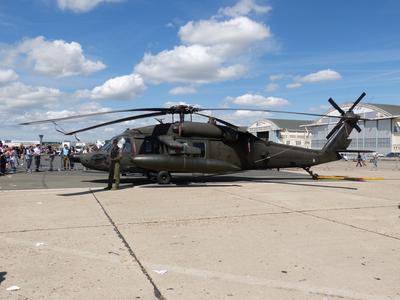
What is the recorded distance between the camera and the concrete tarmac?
14.2 feet

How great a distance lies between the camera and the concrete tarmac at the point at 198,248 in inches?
171

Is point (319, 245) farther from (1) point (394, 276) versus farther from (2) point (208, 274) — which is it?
(2) point (208, 274)

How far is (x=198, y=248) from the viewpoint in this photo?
19.3 feet

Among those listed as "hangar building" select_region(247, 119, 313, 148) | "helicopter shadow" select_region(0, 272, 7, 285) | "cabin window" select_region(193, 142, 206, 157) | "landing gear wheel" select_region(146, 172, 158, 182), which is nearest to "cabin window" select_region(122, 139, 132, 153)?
"landing gear wheel" select_region(146, 172, 158, 182)

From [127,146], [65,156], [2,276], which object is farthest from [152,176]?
[2,276]

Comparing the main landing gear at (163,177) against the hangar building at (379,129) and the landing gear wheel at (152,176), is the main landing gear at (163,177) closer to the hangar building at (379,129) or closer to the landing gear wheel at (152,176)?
the landing gear wheel at (152,176)

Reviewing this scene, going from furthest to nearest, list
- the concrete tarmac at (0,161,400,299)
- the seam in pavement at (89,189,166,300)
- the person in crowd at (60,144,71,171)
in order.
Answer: the person in crowd at (60,144,71,171), the concrete tarmac at (0,161,400,299), the seam in pavement at (89,189,166,300)

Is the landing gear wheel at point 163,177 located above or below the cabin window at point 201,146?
below

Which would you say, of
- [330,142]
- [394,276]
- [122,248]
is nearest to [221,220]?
[122,248]

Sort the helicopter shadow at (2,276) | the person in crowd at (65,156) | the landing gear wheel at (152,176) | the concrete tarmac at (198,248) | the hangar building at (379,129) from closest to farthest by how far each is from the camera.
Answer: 1. the concrete tarmac at (198,248)
2. the helicopter shadow at (2,276)
3. the landing gear wheel at (152,176)
4. the person in crowd at (65,156)
5. the hangar building at (379,129)

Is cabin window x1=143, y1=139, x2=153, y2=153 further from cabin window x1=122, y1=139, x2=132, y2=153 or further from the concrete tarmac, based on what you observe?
the concrete tarmac

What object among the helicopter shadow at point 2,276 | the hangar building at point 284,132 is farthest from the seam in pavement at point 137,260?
the hangar building at point 284,132

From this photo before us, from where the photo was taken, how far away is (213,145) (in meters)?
15.6

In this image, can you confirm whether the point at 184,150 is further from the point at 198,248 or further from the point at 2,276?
the point at 2,276
